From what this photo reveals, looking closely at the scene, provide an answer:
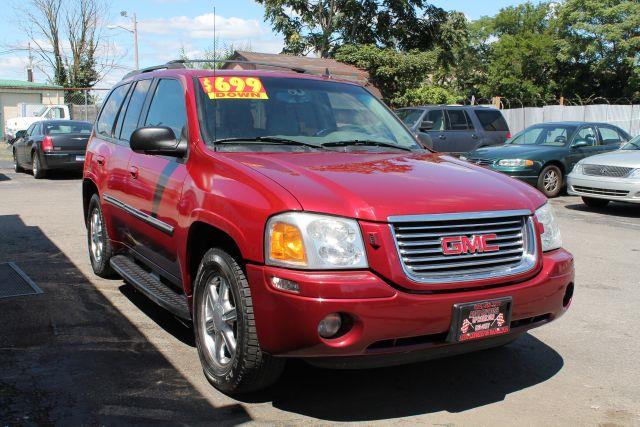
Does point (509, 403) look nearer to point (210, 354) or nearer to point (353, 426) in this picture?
point (353, 426)

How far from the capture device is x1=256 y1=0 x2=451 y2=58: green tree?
34.6 metres

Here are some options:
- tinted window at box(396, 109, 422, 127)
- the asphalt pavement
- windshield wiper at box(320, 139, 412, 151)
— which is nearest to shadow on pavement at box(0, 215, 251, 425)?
the asphalt pavement

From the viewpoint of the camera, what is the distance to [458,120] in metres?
17.4

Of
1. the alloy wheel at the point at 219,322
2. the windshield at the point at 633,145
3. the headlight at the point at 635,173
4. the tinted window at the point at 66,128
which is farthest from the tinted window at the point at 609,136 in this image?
the alloy wheel at the point at 219,322

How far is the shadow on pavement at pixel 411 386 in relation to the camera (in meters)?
3.61

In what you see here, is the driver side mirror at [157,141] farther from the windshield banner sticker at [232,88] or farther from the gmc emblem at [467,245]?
the gmc emblem at [467,245]

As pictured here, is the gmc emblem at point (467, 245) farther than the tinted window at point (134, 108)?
No

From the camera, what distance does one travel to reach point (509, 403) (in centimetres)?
371

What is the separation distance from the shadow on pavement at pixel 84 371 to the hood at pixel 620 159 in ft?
29.7

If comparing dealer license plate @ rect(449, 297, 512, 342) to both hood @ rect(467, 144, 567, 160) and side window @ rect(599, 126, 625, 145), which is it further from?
side window @ rect(599, 126, 625, 145)

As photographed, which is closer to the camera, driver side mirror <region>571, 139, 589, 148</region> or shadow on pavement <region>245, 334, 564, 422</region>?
shadow on pavement <region>245, 334, 564, 422</region>

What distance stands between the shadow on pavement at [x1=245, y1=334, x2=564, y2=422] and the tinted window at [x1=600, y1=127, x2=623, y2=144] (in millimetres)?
11840

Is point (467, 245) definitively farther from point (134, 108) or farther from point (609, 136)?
point (609, 136)

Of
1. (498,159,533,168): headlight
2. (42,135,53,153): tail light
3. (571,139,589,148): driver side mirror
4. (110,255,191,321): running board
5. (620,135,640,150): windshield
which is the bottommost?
(110,255,191,321): running board
